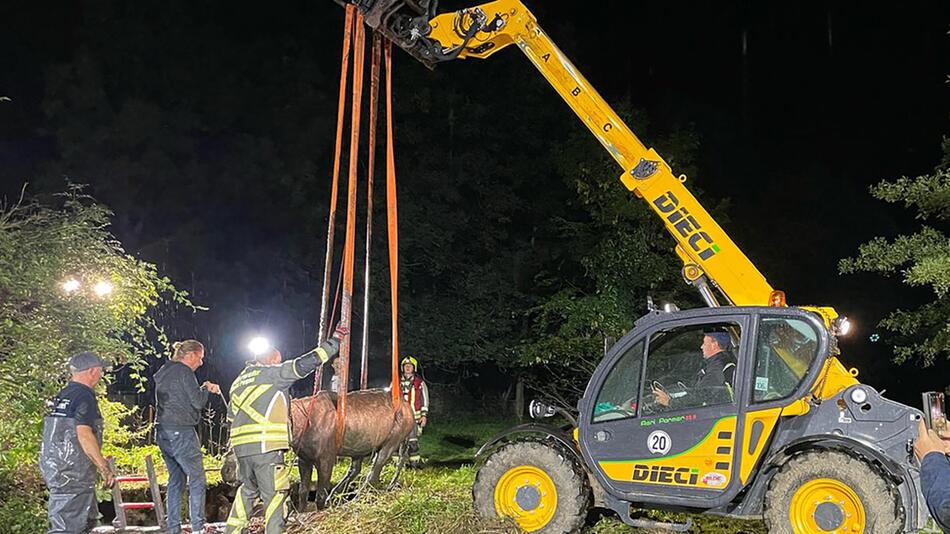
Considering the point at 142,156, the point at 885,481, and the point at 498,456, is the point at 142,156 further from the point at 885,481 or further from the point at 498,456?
the point at 885,481

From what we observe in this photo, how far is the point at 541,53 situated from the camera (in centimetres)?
782

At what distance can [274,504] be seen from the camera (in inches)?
248

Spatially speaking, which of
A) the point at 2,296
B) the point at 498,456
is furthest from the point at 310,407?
the point at 2,296

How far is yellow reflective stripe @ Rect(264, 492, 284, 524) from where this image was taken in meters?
6.28

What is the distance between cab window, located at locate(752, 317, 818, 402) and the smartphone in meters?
0.76

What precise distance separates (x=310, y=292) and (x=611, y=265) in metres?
9.62

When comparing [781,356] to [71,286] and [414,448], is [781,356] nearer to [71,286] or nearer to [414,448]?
[414,448]

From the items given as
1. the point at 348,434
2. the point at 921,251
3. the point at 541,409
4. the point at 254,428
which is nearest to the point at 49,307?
the point at 348,434

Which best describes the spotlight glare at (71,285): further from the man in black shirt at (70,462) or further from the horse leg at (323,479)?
the horse leg at (323,479)

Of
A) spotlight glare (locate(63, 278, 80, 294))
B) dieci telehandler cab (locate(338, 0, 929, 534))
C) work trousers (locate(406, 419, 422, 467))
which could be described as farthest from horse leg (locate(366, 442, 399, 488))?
spotlight glare (locate(63, 278, 80, 294))

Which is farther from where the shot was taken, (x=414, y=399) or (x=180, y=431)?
(x=414, y=399)

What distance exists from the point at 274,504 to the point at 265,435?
1.75ft

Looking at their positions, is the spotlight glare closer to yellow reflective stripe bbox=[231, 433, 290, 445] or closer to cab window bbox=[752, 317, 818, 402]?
yellow reflective stripe bbox=[231, 433, 290, 445]

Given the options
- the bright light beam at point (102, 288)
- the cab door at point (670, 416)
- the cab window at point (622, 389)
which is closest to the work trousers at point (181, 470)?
the bright light beam at point (102, 288)
